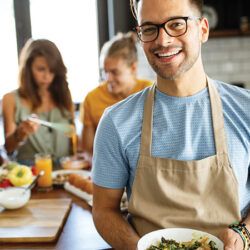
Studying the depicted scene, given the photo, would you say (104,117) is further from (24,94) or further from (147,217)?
(24,94)

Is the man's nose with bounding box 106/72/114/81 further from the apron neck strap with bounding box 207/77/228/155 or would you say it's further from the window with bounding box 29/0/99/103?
the window with bounding box 29/0/99/103

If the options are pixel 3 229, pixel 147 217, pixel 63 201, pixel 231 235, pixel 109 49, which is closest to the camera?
pixel 231 235

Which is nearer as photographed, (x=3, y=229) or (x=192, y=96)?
(x=192, y=96)

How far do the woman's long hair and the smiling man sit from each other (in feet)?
4.24

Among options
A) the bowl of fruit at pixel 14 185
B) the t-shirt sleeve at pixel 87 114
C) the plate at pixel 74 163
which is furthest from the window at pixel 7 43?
the bowl of fruit at pixel 14 185

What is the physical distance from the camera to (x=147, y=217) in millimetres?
1322

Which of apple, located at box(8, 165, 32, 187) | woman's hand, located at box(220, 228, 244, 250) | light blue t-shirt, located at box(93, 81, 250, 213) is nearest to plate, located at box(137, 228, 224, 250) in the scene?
woman's hand, located at box(220, 228, 244, 250)

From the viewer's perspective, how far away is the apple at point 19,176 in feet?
6.11

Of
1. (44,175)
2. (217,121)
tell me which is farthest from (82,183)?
(217,121)

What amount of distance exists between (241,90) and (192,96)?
0.53ft

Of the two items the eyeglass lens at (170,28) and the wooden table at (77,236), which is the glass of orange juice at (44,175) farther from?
the eyeglass lens at (170,28)

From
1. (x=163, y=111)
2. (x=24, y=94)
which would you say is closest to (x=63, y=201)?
(x=163, y=111)

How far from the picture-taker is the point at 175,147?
1330 millimetres

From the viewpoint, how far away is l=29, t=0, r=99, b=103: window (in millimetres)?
4070
